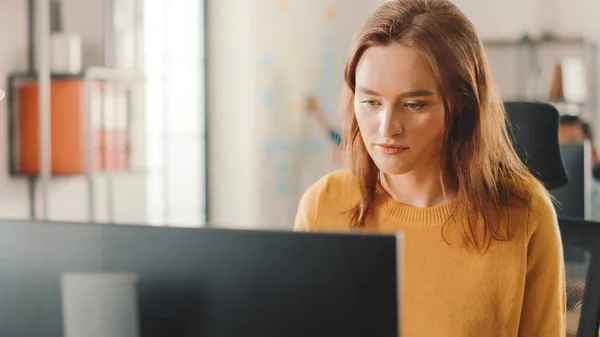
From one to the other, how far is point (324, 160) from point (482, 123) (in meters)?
5.08

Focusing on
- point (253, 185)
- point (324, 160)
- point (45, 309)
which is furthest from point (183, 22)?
point (45, 309)

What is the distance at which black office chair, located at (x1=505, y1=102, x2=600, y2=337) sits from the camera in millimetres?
1706

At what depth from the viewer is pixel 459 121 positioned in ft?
4.24

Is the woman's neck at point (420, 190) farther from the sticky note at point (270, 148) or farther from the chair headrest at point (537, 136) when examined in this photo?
the sticky note at point (270, 148)

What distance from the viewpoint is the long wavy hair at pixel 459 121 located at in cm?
119

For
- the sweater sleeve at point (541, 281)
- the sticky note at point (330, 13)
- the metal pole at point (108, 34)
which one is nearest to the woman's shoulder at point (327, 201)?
the sweater sleeve at point (541, 281)

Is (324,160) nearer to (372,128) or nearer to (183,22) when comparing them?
(183,22)

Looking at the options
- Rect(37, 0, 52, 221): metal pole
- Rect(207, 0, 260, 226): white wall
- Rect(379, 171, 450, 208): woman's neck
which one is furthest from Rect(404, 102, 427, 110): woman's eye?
Rect(207, 0, 260, 226): white wall

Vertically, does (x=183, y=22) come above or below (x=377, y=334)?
above

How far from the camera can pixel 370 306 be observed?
71 cm

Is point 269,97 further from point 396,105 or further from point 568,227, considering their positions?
point 396,105

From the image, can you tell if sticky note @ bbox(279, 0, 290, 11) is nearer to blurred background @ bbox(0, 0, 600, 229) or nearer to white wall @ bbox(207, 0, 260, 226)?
blurred background @ bbox(0, 0, 600, 229)

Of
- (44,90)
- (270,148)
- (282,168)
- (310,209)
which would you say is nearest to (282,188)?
(282,168)

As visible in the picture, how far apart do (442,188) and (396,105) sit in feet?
0.90
